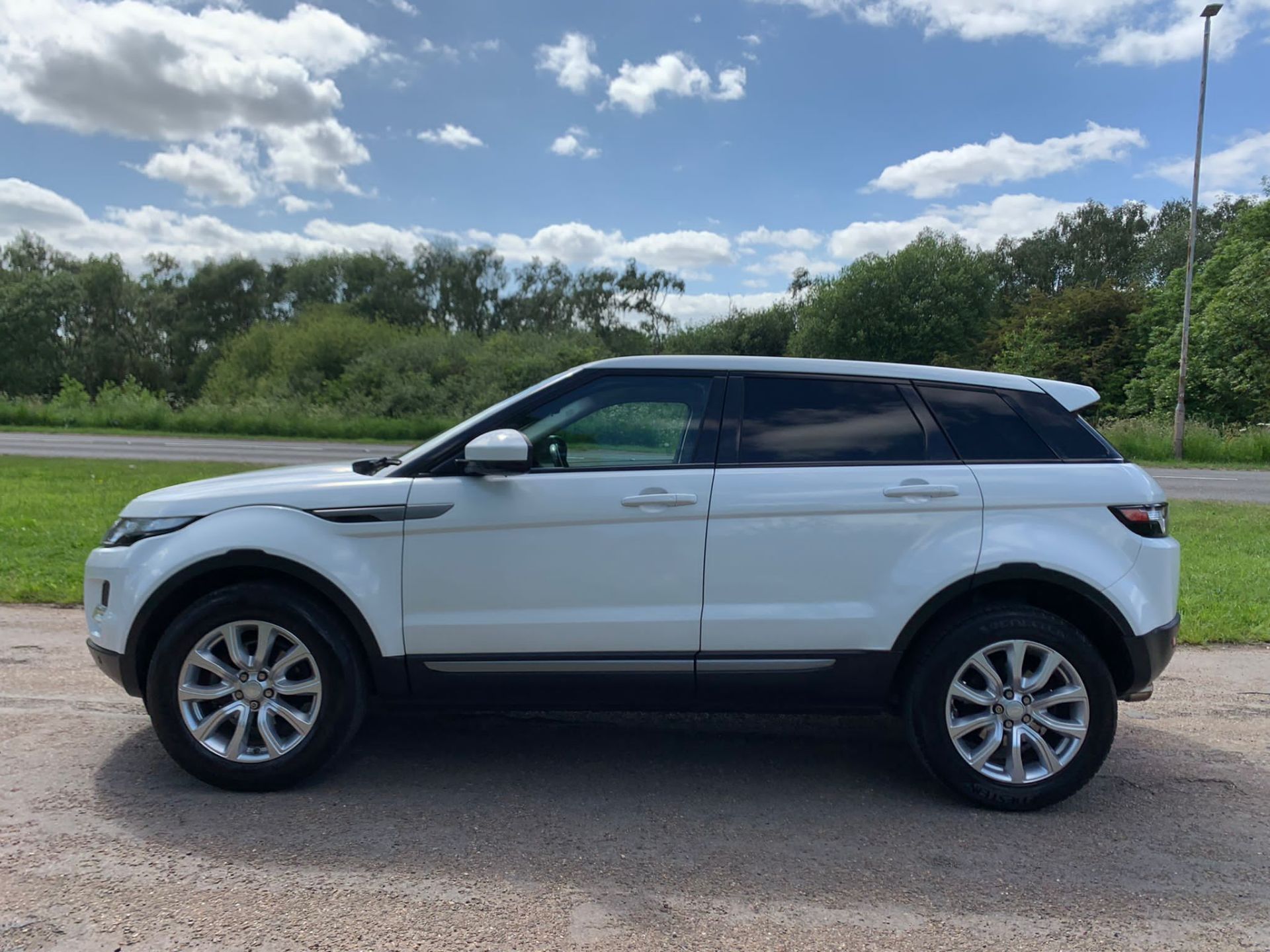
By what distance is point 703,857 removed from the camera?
10.2 feet

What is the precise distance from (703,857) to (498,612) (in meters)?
1.22

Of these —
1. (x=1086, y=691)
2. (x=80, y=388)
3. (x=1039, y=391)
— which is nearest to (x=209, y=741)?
(x=1086, y=691)

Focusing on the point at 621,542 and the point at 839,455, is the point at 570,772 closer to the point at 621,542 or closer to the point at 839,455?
the point at 621,542

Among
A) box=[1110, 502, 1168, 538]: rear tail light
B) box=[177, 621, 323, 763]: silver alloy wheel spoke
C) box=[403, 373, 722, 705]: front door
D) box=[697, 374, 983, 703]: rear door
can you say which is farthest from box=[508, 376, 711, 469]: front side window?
box=[1110, 502, 1168, 538]: rear tail light

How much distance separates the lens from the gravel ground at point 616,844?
266 cm

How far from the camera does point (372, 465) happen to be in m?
4.12

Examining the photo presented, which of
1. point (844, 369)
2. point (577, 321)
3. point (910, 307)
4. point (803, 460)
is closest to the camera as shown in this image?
point (803, 460)

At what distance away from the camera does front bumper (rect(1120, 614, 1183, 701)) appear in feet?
11.8

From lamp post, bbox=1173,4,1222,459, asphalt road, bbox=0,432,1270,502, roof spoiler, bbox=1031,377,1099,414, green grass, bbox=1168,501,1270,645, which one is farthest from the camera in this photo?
lamp post, bbox=1173,4,1222,459

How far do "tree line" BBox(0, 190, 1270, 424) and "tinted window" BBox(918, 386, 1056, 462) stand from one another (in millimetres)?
32018

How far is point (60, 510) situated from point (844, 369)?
33.5 ft

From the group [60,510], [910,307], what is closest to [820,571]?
[60,510]

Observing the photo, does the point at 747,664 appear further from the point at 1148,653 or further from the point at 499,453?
the point at 1148,653

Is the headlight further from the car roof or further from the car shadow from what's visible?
the car roof
